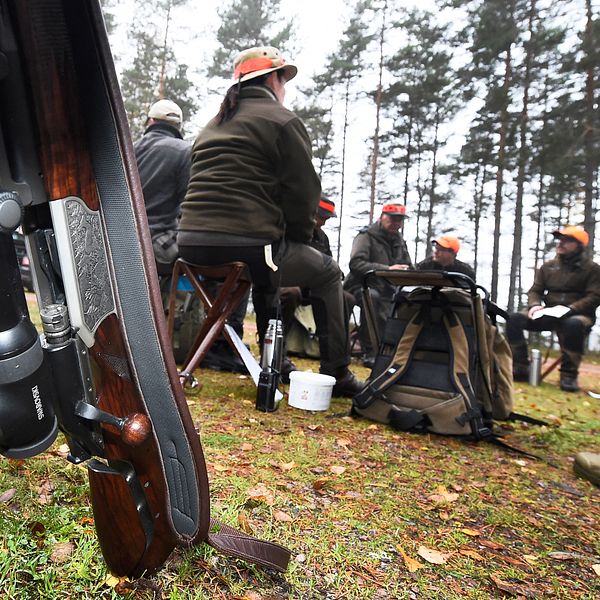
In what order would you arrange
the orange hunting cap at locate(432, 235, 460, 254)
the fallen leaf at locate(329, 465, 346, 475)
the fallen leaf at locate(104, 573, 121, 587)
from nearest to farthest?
the fallen leaf at locate(104, 573, 121, 587) < the fallen leaf at locate(329, 465, 346, 475) < the orange hunting cap at locate(432, 235, 460, 254)

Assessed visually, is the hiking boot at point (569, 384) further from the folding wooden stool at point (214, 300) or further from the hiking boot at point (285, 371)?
the folding wooden stool at point (214, 300)

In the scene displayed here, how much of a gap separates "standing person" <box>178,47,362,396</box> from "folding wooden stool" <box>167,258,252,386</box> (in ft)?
0.23

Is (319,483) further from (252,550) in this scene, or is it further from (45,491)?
(45,491)

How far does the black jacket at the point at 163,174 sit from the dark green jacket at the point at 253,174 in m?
0.86

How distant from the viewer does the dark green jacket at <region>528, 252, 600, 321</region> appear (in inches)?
210

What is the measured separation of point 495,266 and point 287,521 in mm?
16430

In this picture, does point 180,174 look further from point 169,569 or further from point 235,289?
point 169,569

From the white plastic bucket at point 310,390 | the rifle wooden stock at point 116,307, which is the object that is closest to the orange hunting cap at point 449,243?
the white plastic bucket at point 310,390

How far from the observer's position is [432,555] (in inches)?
53.3

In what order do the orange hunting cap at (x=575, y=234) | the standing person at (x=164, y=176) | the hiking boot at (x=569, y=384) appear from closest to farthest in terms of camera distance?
the standing person at (x=164, y=176) < the hiking boot at (x=569, y=384) < the orange hunting cap at (x=575, y=234)

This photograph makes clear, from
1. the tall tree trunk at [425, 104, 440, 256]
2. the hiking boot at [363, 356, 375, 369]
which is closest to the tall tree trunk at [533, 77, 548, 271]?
the tall tree trunk at [425, 104, 440, 256]

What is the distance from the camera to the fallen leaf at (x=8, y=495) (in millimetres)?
1276

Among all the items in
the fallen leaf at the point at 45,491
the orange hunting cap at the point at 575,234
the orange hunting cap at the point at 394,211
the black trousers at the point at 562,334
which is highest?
the orange hunting cap at the point at 394,211

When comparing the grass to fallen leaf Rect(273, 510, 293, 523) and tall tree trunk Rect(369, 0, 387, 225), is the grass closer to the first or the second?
fallen leaf Rect(273, 510, 293, 523)
